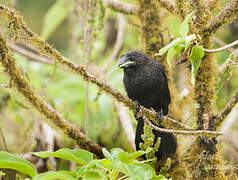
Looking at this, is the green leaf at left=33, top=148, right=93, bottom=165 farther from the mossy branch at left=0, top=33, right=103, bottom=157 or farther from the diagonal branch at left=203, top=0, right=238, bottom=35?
the diagonal branch at left=203, top=0, right=238, bottom=35

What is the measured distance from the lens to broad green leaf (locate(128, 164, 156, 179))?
4.42 ft

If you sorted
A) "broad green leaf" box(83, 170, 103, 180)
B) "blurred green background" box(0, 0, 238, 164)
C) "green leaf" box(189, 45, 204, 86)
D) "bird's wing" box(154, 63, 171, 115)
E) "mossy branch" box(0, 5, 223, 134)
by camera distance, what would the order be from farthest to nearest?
"blurred green background" box(0, 0, 238, 164) → "bird's wing" box(154, 63, 171, 115) → "mossy branch" box(0, 5, 223, 134) → "green leaf" box(189, 45, 204, 86) → "broad green leaf" box(83, 170, 103, 180)

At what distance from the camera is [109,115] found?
3457 millimetres

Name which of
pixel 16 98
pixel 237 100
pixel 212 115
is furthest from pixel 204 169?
pixel 16 98

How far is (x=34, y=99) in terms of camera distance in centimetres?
208

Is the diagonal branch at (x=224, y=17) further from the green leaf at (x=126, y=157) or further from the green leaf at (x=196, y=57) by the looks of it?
the green leaf at (x=126, y=157)

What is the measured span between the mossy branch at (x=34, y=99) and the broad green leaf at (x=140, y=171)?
88 cm

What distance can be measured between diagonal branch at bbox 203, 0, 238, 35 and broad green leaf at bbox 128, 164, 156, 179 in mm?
918

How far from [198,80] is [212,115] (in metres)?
0.24

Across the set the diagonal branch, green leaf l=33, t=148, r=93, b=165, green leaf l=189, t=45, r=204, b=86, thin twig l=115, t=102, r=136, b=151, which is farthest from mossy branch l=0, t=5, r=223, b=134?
thin twig l=115, t=102, r=136, b=151

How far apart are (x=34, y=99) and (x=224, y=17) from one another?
49.0 inches

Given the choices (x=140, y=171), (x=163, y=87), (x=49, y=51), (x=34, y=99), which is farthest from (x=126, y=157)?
(x=163, y=87)

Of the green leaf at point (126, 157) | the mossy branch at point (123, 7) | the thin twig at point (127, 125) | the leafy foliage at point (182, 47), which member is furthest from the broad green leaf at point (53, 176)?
the mossy branch at point (123, 7)

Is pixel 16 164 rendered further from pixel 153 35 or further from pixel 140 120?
pixel 153 35
